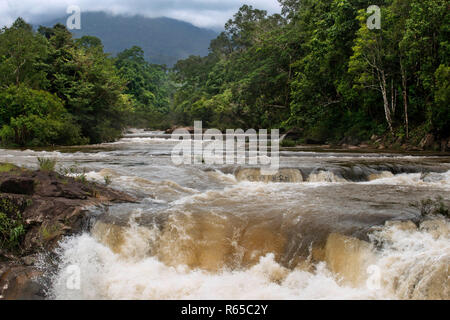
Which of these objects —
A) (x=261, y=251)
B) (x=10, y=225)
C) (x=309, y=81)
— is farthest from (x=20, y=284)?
(x=309, y=81)

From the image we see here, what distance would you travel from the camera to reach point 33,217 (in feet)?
19.7

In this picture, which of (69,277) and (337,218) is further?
(337,218)

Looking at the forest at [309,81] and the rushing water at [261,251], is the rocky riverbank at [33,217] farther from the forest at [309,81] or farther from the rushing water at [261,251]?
the forest at [309,81]

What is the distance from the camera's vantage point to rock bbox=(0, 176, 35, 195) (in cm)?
645

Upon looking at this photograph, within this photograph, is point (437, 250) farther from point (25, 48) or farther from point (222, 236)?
point (25, 48)

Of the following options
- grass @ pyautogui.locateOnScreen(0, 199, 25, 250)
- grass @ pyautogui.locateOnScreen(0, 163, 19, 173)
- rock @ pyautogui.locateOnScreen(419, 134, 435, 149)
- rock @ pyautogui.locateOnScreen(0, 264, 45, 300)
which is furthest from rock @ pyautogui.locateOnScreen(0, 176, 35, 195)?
rock @ pyautogui.locateOnScreen(419, 134, 435, 149)

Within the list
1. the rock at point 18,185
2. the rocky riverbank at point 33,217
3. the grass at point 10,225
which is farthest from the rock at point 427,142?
the grass at point 10,225

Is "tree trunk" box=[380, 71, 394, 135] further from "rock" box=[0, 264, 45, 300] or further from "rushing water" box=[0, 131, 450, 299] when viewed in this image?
"rock" box=[0, 264, 45, 300]

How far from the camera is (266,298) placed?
15.4 ft

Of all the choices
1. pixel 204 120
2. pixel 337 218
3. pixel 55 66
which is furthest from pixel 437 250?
pixel 204 120

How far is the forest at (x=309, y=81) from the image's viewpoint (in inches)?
688

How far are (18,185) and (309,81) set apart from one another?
20615 millimetres

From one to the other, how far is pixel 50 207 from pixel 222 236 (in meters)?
2.83
